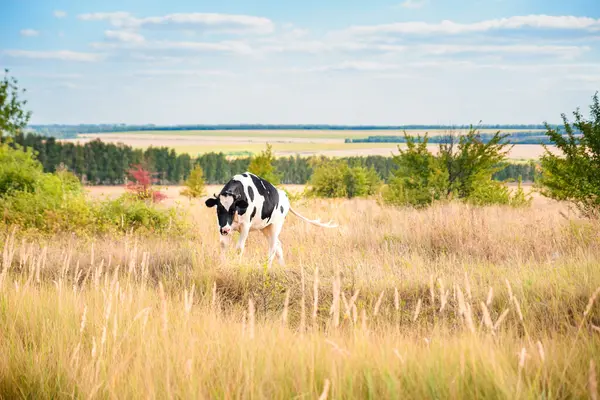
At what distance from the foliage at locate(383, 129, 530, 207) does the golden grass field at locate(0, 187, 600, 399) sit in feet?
21.0

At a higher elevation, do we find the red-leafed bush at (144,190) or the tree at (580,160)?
the tree at (580,160)

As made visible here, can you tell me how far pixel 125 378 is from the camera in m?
4.04

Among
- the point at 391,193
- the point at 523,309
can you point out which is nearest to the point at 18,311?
the point at 523,309

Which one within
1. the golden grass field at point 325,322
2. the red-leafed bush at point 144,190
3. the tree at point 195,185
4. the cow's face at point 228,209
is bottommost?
Answer: the tree at point 195,185

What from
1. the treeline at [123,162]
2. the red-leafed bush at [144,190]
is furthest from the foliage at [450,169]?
the treeline at [123,162]

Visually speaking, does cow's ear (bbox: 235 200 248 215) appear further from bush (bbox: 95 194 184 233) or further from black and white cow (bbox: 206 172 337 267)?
bush (bbox: 95 194 184 233)

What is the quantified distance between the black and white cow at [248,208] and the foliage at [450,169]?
28.3ft

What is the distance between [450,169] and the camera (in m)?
19.1

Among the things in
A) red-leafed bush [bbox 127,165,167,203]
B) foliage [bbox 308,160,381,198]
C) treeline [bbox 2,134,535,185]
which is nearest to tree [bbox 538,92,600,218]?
red-leafed bush [bbox 127,165,167,203]

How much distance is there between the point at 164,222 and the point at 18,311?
8.77 m

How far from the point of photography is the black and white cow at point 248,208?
9344 millimetres

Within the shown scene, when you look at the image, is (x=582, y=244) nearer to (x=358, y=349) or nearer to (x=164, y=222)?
(x=358, y=349)

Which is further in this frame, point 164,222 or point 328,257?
point 164,222

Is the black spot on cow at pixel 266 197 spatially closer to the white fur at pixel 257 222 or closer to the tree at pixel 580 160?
the white fur at pixel 257 222
